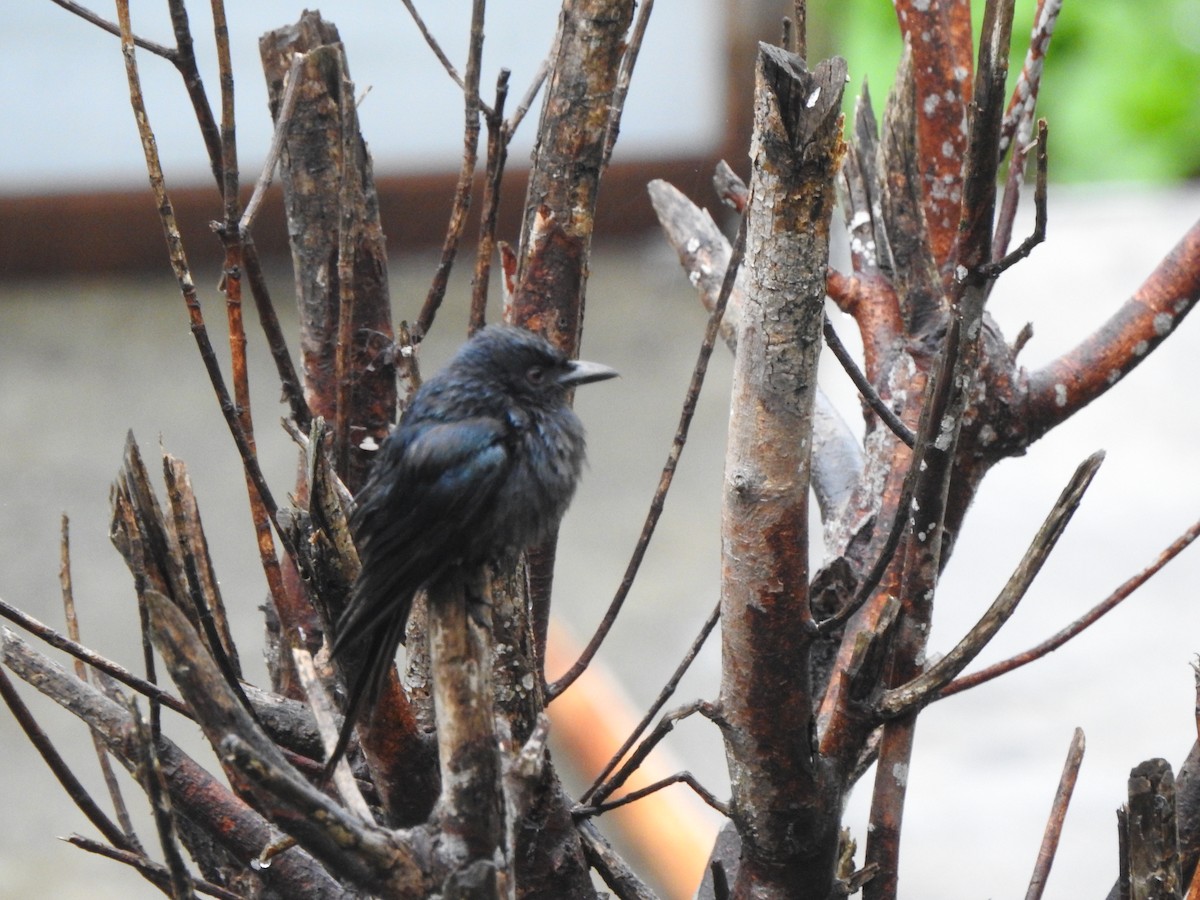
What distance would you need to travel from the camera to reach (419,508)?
4.13ft

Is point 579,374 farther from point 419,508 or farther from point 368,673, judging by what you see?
point 368,673

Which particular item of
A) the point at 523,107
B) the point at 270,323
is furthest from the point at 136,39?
the point at 523,107

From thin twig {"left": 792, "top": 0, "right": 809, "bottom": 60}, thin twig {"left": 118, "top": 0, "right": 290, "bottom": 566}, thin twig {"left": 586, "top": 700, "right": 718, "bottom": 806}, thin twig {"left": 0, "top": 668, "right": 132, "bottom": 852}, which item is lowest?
thin twig {"left": 0, "top": 668, "right": 132, "bottom": 852}

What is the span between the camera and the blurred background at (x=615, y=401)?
11.0 ft

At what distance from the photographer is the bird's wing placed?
1120 mm

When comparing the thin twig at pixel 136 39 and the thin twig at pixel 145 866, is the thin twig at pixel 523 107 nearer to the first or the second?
the thin twig at pixel 136 39

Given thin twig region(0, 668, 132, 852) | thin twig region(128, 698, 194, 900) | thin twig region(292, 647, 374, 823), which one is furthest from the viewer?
thin twig region(0, 668, 132, 852)

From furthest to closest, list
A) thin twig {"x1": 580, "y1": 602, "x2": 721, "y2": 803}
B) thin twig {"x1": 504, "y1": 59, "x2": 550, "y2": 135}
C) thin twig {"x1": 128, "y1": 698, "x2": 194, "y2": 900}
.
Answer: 1. thin twig {"x1": 504, "y1": 59, "x2": 550, "y2": 135}
2. thin twig {"x1": 580, "y1": 602, "x2": 721, "y2": 803}
3. thin twig {"x1": 128, "y1": 698, "x2": 194, "y2": 900}

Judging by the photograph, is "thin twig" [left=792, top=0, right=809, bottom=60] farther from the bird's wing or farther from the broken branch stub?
the bird's wing

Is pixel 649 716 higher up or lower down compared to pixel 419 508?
lower down

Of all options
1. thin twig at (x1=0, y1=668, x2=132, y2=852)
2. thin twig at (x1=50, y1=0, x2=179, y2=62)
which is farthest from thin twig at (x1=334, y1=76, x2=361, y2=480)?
thin twig at (x1=0, y1=668, x2=132, y2=852)

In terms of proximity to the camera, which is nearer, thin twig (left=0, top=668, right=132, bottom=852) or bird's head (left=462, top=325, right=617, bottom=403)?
thin twig (left=0, top=668, right=132, bottom=852)

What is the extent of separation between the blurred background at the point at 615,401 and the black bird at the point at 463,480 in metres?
1.98

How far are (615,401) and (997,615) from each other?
3326 mm
